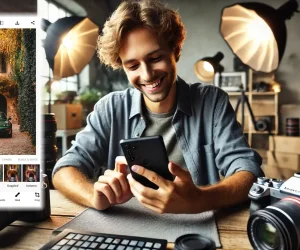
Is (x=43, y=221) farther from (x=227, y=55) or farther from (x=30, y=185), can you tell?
(x=227, y=55)

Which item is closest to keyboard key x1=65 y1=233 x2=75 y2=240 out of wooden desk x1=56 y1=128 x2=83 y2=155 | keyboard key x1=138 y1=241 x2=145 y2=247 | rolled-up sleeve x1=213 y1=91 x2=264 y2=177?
keyboard key x1=138 y1=241 x2=145 y2=247

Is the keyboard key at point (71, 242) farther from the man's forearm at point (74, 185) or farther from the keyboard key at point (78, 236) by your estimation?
the man's forearm at point (74, 185)

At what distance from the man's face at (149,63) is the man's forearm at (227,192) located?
39 cm

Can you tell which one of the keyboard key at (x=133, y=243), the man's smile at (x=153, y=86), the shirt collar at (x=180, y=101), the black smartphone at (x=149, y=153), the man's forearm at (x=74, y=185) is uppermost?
the man's smile at (x=153, y=86)

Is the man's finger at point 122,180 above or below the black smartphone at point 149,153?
below

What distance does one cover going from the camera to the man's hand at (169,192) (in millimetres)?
577

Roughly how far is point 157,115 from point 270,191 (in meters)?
0.57

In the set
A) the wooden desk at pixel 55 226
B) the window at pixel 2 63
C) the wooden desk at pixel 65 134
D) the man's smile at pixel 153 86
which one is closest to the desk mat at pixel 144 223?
the wooden desk at pixel 55 226

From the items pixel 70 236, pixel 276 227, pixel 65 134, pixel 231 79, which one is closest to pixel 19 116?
pixel 70 236

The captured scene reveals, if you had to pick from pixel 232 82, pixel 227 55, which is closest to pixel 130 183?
pixel 232 82

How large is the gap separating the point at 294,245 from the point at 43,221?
17.6 inches

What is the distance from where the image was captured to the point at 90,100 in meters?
3.37

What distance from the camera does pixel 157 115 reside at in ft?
3.58

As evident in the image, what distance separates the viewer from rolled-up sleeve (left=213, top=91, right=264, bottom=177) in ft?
2.72
